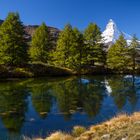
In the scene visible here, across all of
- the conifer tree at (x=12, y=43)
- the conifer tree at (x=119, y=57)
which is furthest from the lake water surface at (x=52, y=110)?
the conifer tree at (x=119, y=57)

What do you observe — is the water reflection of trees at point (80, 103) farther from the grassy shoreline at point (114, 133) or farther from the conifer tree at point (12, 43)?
the conifer tree at point (12, 43)

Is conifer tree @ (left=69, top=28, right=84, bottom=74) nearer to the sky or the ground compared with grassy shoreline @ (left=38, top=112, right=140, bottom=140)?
nearer to the sky

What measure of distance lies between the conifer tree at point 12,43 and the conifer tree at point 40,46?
14.2 metres

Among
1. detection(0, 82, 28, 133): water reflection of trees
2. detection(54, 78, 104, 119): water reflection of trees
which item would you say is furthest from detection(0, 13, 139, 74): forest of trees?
detection(54, 78, 104, 119): water reflection of trees

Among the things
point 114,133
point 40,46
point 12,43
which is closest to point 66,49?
point 40,46

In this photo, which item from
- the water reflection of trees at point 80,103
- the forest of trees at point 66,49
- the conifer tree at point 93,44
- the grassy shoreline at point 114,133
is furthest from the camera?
the conifer tree at point 93,44

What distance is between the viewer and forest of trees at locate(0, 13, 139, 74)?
2719 inches

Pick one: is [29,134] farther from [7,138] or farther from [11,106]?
[11,106]

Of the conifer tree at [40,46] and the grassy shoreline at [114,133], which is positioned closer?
the grassy shoreline at [114,133]

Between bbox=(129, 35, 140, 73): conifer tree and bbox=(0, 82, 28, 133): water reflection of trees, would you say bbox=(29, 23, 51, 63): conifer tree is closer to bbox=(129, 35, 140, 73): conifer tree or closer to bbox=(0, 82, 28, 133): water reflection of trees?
bbox=(129, 35, 140, 73): conifer tree

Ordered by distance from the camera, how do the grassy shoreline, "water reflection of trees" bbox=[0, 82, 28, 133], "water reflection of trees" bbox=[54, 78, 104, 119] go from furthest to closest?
"water reflection of trees" bbox=[54, 78, 104, 119], "water reflection of trees" bbox=[0, 82, 28, 133], the grassy shoreline

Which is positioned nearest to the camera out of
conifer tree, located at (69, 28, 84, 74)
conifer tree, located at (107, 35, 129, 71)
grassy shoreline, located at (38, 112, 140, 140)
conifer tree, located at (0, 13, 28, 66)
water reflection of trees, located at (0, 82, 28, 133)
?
grassy shoreline, located at (38, 112, 140, 140)

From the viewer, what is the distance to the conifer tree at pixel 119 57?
3504 inches

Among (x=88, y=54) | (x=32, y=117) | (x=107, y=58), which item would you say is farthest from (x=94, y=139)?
(x=107, y=58)
